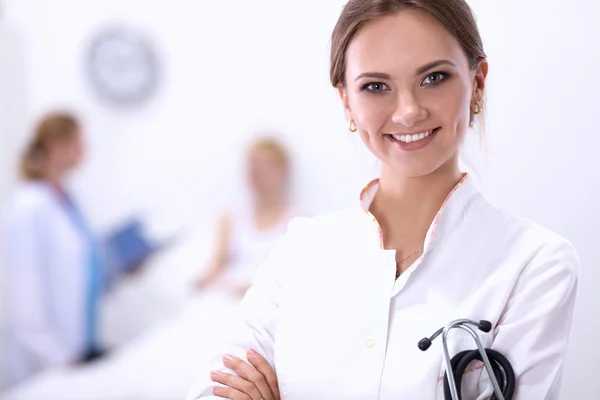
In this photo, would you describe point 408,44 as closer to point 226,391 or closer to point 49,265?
point 226,391

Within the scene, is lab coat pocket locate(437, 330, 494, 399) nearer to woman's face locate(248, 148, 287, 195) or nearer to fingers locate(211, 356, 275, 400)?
fingers locate(211, 356, 275, 400)

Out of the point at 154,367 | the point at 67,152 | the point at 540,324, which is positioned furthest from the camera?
the point at 67,152

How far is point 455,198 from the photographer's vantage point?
1.33m

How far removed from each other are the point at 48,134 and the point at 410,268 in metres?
3.55

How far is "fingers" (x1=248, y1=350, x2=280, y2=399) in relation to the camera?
1361mm

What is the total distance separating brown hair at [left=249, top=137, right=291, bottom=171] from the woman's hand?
2803 mm

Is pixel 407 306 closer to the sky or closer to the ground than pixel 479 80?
closer to the ground

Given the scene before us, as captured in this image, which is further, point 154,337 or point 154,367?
point 154,337

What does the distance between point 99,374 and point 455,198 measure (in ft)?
9.80

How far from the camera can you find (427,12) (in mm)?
1229

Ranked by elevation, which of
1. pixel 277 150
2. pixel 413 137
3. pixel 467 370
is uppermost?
pixel 413 137

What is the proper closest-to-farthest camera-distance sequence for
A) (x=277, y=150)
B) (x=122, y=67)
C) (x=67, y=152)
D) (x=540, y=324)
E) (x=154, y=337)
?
(x=540, y=324), (x=154, y=337), (x=277, y=150), (x=67, y=152), (x=122, y=67)

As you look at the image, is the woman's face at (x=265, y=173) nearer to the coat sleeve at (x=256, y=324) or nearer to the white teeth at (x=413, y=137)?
the coat sleeve at (x=256, y=324)

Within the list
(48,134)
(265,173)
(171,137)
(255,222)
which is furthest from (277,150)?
(48,134)
